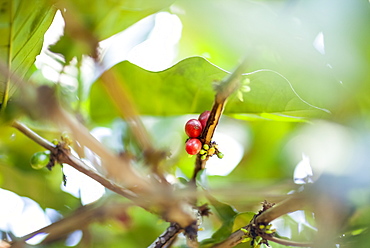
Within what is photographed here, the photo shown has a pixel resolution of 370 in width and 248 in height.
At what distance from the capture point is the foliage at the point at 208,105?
61cm

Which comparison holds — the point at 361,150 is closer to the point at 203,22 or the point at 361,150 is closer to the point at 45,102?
the point at 45,102

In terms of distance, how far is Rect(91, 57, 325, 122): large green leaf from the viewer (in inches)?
28.9

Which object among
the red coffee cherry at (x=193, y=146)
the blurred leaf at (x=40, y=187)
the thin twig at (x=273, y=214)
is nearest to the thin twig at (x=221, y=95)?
the red coffee cherry at (x=193, y=146)

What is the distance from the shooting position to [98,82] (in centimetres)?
95

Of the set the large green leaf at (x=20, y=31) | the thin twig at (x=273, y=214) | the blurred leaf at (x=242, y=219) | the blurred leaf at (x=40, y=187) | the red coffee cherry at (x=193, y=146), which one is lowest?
the thin twig at (x=273, y=214)

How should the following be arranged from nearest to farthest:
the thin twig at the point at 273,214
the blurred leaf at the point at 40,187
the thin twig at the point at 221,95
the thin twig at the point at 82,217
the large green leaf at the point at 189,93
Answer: the thin twig at the point at 221,95, the thin twig at the point at 273,214, the large green leaf at the point at 189,93, the thin twig at the point at 82,217, the blurred leaf at the point at 40,187

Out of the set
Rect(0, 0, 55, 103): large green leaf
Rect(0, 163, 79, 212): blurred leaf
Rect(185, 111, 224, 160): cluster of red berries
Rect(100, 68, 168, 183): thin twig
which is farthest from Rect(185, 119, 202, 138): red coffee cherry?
Rect(0, 163, 79, 212): blurred leaf

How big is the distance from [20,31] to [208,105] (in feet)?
1.13

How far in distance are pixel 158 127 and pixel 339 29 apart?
0.46 m

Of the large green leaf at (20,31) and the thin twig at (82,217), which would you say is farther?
the thin twig at (82,217)

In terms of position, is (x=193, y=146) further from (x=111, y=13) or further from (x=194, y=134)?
(x=111, y=13)

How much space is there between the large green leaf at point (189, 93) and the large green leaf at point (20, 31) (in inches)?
9.7

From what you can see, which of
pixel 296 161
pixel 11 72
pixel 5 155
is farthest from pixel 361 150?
pixel 5 155

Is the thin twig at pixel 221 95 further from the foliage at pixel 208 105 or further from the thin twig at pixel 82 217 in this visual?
the thin twig at pixel 82 217
